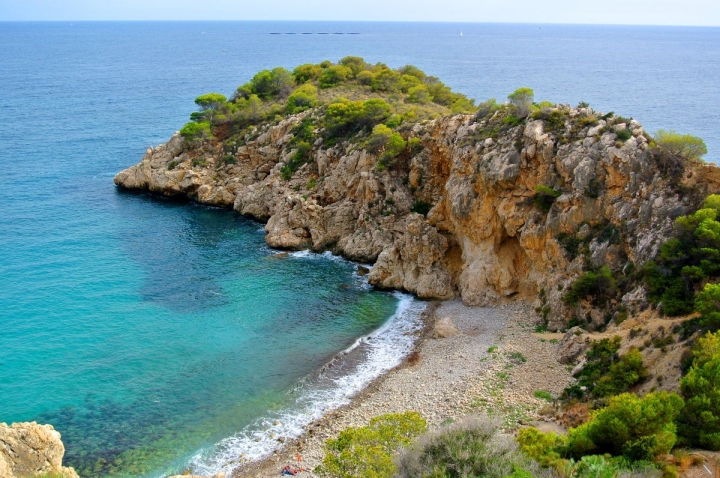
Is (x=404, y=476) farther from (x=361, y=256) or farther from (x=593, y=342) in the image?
(x=361, y=256)

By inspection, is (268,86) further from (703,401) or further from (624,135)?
(703,401)

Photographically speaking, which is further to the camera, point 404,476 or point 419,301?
point 419,301

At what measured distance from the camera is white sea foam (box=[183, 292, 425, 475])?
90.7 ft

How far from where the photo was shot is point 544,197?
39281 mm

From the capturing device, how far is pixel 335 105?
6050 centimetres

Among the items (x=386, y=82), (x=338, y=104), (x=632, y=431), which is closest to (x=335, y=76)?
(x=386, y=82)

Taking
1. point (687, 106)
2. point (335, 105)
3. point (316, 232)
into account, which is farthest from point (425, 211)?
point (687, 106)

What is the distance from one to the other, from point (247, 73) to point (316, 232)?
4298 inches

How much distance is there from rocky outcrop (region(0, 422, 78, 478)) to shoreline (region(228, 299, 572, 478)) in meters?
7.56

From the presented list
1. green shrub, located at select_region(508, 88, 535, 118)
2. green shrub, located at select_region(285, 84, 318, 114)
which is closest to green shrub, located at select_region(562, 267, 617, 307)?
green shrub, located at select_region(508, 88, 535, 118)

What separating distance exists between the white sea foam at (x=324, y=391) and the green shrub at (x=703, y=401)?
55.9 feet

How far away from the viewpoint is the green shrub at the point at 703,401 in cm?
1905

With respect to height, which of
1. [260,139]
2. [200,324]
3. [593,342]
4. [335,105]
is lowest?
[200,324]

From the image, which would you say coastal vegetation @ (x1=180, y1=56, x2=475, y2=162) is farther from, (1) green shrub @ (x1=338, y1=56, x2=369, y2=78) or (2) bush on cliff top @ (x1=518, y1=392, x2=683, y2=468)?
(2) bush on cliff top @ (x1=518, y1=392, x2=683, y2=468)
